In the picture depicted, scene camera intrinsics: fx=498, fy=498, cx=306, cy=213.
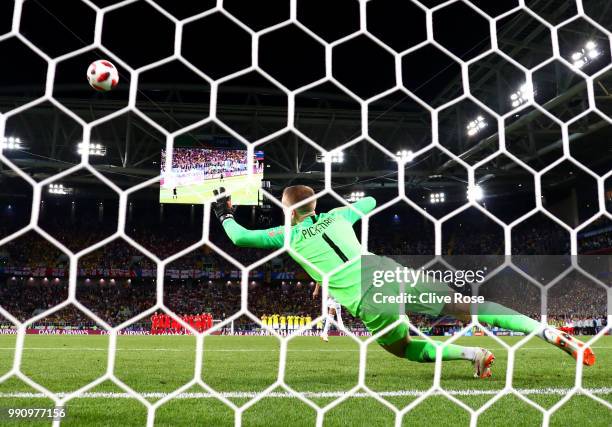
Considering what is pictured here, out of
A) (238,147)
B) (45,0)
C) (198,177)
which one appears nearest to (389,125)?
(238,147)

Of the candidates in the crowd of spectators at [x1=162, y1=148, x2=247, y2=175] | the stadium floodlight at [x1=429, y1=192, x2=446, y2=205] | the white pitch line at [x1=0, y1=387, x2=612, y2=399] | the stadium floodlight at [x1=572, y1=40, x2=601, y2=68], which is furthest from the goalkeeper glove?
the stadium floodlight at [x1=429, y1=192, x2=446, y2=205]

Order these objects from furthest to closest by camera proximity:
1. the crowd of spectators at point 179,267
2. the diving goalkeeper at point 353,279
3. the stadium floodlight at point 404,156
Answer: the crowd of spectators at point 179,267 → the diving goalkeeper at point 353,279 → the stadium floodlight at point 404,156

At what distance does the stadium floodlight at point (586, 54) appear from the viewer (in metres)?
11.7

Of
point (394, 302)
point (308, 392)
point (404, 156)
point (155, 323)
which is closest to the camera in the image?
point (404, 156)

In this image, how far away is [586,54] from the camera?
1182 centimetres

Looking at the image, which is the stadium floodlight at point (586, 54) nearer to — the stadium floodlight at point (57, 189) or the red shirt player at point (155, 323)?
the red shirt player at point (155, 323)

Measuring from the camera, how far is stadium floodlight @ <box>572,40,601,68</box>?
1166 cm

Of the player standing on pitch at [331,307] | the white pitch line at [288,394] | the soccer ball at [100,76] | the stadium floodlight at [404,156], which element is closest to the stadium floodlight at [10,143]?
the player standing on pitch at [331,307]

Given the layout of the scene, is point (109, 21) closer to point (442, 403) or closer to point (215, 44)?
point (215, 44)

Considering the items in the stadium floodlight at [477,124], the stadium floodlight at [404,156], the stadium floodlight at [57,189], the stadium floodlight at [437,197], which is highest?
the stadium floodlight at [477,124]

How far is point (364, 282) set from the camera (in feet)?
9.37

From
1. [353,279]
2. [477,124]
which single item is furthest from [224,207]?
[477,124]

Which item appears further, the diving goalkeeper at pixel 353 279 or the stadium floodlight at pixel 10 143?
the stadium floodlight at pixel 10 143

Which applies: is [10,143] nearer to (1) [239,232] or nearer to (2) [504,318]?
(1) [239,232]
